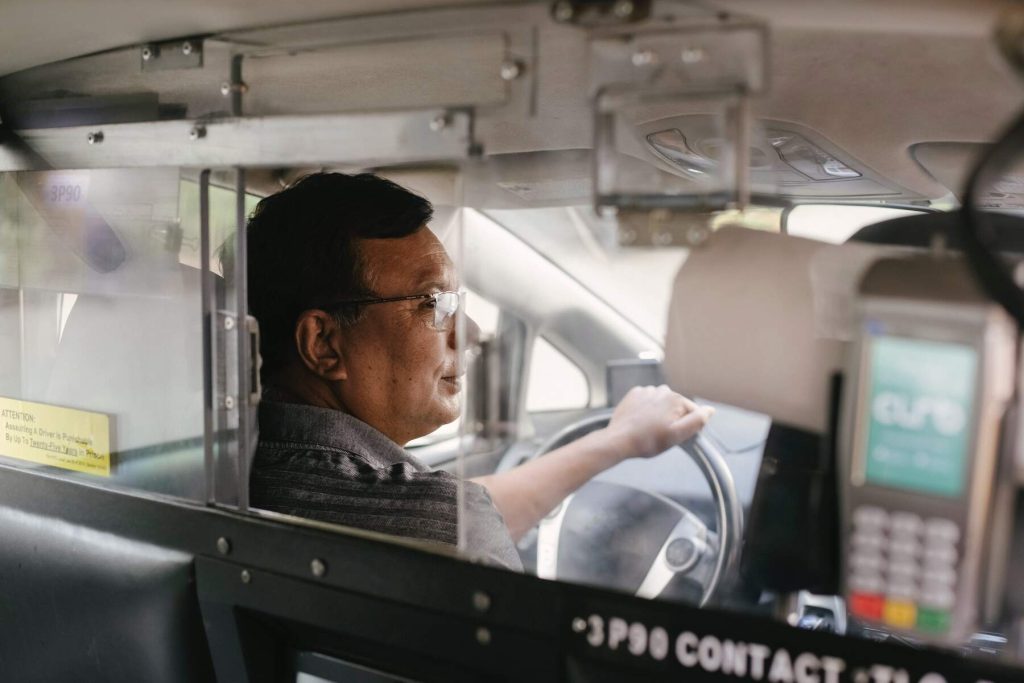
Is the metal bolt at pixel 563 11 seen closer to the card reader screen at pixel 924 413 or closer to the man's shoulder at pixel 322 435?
the card reader screen at pixel 924 413

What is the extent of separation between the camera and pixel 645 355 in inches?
48.4

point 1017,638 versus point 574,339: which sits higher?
point 574,339

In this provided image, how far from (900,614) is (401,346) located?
119 centimetres

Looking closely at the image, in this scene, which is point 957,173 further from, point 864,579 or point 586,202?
point 864,579

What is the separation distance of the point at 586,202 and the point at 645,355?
0.68ft

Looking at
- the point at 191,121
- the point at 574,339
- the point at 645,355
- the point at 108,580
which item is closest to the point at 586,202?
the point at 645,355

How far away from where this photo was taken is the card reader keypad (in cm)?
91

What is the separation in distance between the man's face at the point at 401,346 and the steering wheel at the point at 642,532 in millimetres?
413

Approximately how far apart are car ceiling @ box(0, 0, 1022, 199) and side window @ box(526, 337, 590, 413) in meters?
0.34

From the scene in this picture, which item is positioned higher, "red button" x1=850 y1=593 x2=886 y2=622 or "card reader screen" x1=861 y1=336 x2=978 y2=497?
"card reader screen" x1=861 y1=336 x2=978 y2=497

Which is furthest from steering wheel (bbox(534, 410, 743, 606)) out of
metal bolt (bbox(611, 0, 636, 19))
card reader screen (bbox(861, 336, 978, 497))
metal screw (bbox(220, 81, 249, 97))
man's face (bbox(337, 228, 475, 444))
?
metal screw (bbox(220, 81, 249, 97))

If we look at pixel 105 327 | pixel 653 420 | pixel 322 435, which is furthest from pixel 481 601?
pixel 105 327

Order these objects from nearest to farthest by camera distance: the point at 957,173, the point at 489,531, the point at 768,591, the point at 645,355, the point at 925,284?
1. the point at 925,284
2. the point at 768,591
3. the point at 645,355
4. the point at 489,531
5. the point at 957,173

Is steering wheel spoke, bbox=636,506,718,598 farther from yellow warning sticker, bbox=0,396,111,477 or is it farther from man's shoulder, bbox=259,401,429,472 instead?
yellow warning sticker, bbox=0,396,111,477
